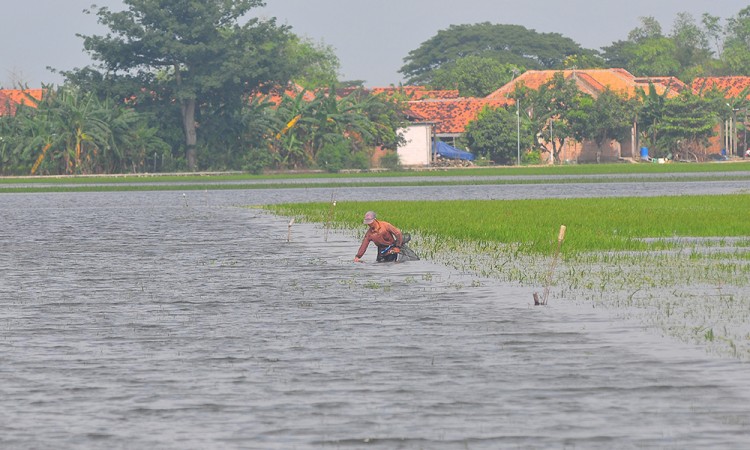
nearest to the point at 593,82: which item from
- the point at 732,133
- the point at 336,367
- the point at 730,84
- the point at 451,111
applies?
the point at 451,111

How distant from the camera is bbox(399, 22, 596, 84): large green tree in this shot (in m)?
184

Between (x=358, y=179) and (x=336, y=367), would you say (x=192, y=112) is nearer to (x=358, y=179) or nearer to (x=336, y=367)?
(x=358, y=179)

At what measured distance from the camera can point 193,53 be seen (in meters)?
95.4

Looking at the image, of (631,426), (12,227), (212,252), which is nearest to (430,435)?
(631,426)

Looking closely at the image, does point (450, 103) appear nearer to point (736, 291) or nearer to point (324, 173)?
point (324, 173)

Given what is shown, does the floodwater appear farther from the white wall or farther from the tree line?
the white wall

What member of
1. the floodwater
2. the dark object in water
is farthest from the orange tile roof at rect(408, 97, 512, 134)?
the floodwater

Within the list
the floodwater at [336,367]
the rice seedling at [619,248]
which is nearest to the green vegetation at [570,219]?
the rice seedling at [619,248]

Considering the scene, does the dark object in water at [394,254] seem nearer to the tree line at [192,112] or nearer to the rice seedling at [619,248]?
the rice seedling at [619,248]

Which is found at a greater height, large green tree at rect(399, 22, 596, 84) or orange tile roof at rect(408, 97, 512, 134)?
large green tree at rect(399, 22, 596, 84)

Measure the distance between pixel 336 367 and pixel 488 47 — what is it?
6835 inches

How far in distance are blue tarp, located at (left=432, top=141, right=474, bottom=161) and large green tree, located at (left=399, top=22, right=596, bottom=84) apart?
222 ft

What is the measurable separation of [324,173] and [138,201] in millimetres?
37304

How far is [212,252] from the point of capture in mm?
31797
